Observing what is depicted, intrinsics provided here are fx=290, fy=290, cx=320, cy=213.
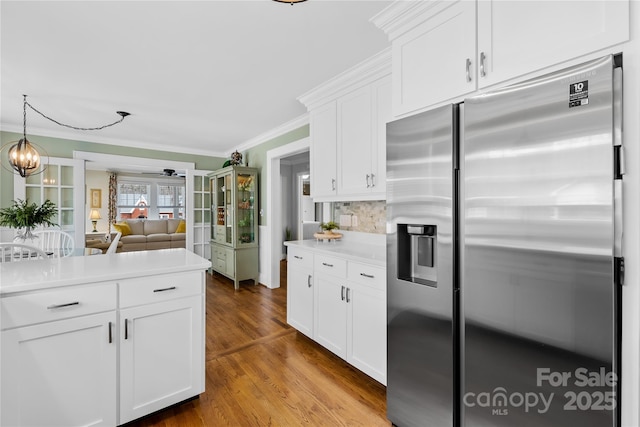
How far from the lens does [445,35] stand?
1512mm

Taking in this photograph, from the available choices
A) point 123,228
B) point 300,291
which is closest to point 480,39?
point 300,291

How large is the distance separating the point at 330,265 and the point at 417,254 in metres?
0.94

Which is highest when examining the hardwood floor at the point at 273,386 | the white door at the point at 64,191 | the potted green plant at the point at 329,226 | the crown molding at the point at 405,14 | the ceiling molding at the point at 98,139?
the ceiling molding at the point at 98,139

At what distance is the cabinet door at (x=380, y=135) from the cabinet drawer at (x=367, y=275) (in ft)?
1.87

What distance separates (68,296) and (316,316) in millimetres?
1781

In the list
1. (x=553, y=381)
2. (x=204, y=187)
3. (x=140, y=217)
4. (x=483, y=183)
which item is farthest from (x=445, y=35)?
(x=140, y=217)

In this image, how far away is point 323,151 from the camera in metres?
2.87

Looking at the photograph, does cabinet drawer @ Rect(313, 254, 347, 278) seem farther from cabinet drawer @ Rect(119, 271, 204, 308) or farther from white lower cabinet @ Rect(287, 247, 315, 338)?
cabinet drawer @ Rect(119, 271, 204, 308)

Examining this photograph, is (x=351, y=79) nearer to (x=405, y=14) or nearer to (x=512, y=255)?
(x=405, y=14)

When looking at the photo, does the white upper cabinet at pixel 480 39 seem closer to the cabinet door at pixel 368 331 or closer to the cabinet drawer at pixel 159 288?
the cabinet door at pixel 368 331

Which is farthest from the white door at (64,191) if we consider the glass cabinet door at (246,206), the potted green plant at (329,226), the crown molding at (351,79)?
the potted green plant at (329,226)

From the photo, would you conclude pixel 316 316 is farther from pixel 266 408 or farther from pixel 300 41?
pixel 300 41

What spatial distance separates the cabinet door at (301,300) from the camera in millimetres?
2729

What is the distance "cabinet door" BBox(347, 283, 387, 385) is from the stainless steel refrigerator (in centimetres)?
32
